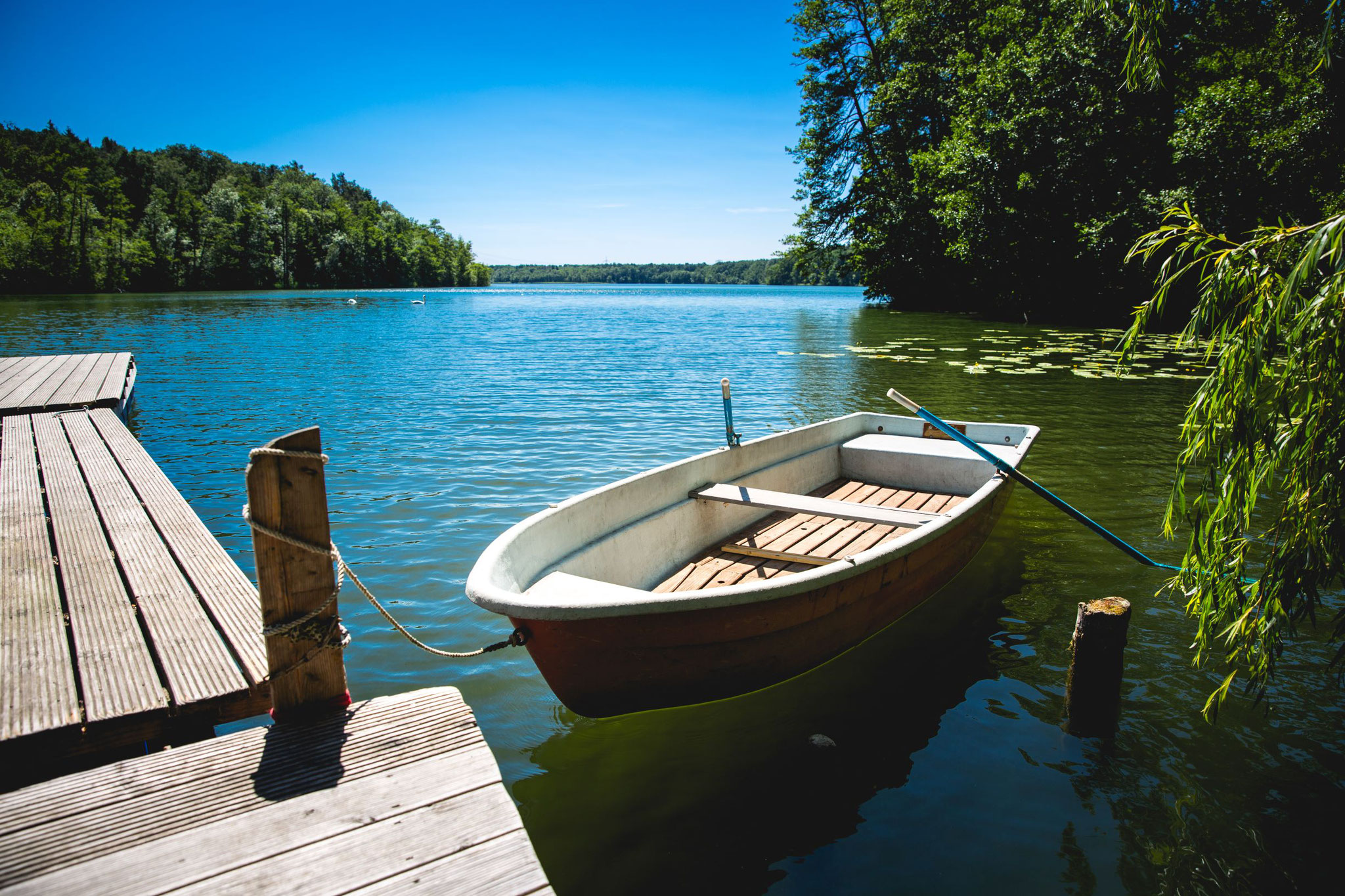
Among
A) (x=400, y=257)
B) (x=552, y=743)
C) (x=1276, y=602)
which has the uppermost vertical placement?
(x=400, y=257)

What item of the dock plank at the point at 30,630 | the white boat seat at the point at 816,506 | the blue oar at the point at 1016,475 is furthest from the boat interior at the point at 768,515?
Result: the dock plank at the point at 30,630

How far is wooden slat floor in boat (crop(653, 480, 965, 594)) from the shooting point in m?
5.18

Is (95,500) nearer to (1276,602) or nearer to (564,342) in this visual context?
(1276,602)

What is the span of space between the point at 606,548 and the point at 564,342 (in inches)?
940

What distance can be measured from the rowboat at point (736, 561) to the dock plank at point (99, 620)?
1.47 m

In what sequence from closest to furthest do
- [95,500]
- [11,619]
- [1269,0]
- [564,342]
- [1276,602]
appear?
[1276,602] → [11,619] → [95,500] → [1269,0] → [564,342]

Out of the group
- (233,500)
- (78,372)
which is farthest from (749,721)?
(78,372)

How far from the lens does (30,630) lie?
11.6 ft

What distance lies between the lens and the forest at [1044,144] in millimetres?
20984

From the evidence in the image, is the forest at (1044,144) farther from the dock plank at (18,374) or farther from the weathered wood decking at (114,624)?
the dock plank at (18,374)

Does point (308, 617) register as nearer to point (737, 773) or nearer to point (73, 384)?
point (737, 773)

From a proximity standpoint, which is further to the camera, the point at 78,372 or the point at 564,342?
the point at 564,342

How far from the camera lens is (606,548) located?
4684 millimetres

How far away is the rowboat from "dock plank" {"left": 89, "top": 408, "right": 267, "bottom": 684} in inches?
46.6
